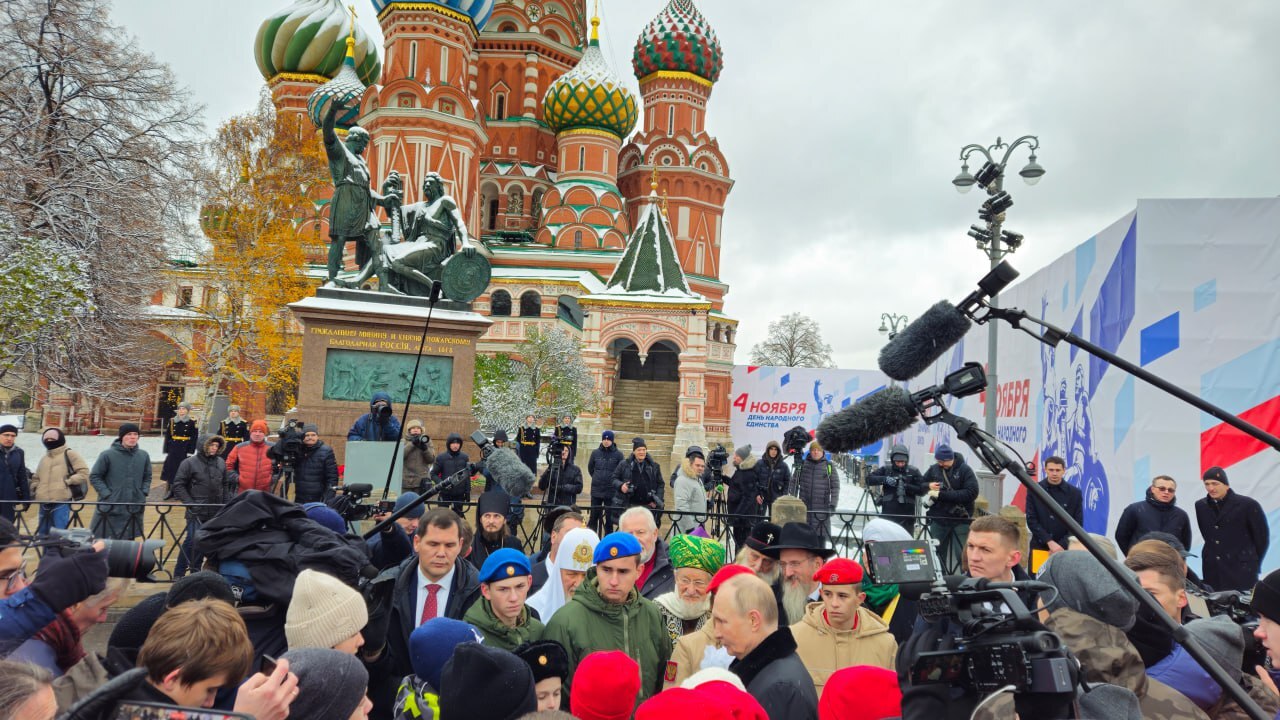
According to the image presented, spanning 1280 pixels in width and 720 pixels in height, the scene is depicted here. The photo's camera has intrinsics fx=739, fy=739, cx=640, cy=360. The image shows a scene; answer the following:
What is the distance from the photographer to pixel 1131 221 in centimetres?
891

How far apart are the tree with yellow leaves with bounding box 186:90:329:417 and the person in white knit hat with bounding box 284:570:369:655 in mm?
25007

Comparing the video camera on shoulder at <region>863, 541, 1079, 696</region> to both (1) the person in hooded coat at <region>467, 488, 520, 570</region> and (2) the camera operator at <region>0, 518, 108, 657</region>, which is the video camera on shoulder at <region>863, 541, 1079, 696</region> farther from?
(1) the person in hooded coat at <region>467, 488, 520, 570</region>

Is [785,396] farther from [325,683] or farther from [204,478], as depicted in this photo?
[325,683]

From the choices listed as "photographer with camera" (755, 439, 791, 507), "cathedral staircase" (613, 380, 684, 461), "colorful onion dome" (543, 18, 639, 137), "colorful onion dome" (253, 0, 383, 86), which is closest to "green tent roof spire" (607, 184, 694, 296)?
"cathedral staircase" (613, 380, 684, 461)

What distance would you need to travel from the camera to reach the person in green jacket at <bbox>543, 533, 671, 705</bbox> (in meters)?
3.40

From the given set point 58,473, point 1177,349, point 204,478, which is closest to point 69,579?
point 204,478

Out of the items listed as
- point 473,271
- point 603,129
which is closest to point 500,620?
point 473,271

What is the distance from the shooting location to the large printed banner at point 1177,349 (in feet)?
25.2

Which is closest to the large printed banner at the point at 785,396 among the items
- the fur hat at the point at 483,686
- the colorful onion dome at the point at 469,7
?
the colorful onion dome at the point at 469,7

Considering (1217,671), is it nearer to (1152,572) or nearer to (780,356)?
(1152,572)

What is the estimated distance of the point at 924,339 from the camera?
268 centimetres

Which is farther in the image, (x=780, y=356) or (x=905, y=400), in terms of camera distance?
(x=780, y=356)

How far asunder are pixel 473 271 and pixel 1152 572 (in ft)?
38.2

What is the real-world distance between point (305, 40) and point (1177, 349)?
40225 mm
